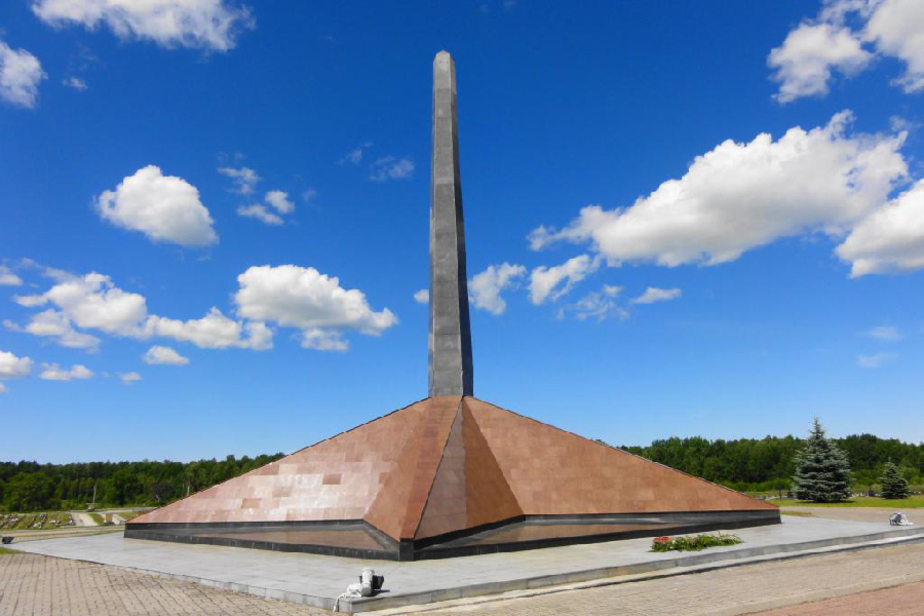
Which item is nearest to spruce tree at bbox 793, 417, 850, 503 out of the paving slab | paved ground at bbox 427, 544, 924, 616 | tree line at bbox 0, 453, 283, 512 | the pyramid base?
the paving slab

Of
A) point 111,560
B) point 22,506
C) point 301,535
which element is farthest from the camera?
point 22,506

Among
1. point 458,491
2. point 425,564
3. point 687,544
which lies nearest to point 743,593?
point 687,544

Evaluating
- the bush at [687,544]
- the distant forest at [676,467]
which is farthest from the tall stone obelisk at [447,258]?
the distant forest at [676,467]

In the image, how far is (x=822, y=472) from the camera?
3316 centimetres

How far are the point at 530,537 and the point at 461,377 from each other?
6457mm

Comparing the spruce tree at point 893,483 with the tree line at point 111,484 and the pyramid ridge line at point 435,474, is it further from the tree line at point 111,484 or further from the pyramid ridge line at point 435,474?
the tree line at point 111,484

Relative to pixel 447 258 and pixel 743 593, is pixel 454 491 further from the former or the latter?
pixel 447 258

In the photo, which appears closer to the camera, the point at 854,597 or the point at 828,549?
the point at 854,597

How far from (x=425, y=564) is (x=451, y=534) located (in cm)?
156

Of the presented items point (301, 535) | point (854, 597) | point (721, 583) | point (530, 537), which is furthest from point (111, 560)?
point (854, 597)

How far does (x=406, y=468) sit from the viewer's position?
15.7 metres

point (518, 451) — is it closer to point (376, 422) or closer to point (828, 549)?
point (376, 422)

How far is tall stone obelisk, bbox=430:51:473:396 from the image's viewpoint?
19.6 m

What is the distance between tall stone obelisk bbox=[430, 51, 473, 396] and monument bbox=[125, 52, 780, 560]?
11 centimetres
